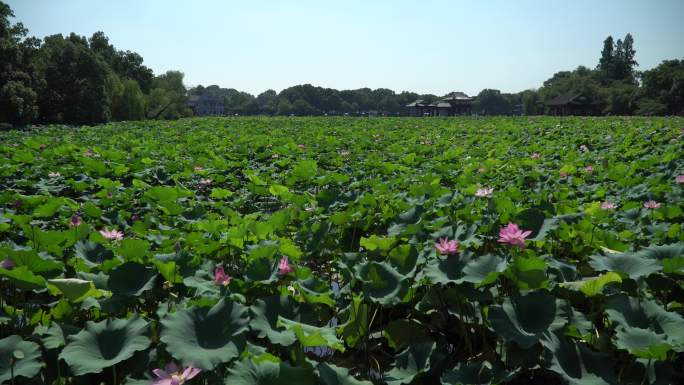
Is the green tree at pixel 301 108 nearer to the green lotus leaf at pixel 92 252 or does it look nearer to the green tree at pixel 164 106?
the green tree at pixel 164 106

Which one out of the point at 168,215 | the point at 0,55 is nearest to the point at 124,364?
the point at 168,215

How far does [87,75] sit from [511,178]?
26.9 metres

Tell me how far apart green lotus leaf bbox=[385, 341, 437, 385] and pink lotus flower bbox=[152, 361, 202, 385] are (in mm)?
581

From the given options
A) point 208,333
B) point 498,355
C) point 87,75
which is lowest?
point 498,355

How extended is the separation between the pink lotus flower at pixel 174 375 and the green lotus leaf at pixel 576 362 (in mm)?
1000

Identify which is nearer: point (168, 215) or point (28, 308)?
point (28, 308)

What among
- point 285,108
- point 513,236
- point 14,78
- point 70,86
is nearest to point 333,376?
point 513,236

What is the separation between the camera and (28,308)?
1699 millimetres

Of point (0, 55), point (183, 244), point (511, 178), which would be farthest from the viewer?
point (0, 55)

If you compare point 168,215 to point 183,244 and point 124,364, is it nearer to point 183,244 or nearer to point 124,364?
point 183,244

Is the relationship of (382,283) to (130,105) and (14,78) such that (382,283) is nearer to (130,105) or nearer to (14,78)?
(14,78)

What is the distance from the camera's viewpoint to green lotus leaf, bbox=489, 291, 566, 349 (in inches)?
54.1

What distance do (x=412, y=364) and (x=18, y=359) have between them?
1146 mm

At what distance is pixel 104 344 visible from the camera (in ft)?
4.46
